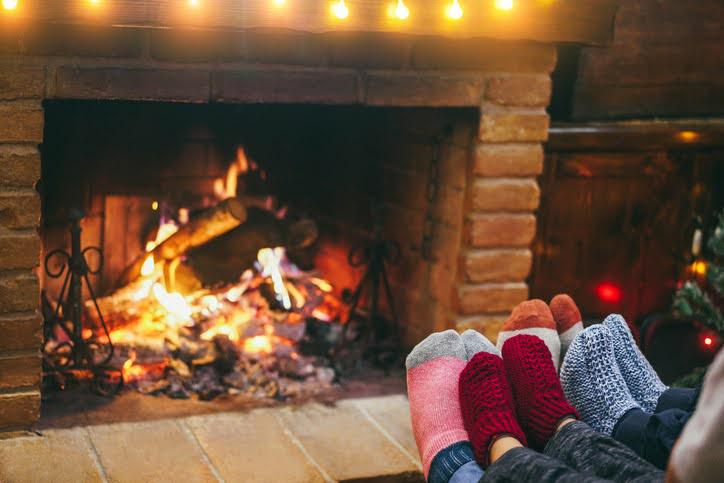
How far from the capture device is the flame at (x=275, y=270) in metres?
3.80

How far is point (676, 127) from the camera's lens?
12.8 feet

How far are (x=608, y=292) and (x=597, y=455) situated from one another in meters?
2.25

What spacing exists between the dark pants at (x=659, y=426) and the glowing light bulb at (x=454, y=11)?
1.37 metres

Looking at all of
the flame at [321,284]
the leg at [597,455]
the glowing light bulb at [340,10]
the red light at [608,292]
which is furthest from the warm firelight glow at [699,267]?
the leg at [597,455]

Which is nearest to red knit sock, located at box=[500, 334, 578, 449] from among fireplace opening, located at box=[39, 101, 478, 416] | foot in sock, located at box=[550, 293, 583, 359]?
foot in sock, located at box=[550, 293, 583, 359]

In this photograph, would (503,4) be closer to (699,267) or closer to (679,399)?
(679,399)

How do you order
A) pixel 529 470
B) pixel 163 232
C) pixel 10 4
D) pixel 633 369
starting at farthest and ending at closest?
pixel 163 232 → pixel 10 4 → pixel 633 369 → pixel 529 470

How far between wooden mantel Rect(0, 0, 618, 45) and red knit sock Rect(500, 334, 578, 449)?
1.18 m

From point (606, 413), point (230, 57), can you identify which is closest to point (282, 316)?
point (230, 57)

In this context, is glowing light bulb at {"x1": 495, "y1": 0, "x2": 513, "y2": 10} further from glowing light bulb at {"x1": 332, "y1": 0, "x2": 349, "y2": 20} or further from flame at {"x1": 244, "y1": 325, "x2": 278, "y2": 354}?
flame at {"x1": 244, "y1": 325, "x2": 278, "y2": 354}

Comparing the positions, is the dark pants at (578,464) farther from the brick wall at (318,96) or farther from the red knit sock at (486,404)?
the brick wall at (318,96)

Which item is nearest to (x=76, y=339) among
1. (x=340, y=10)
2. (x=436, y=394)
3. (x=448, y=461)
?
(x=340, y=10)

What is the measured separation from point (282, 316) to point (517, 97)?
1205mm

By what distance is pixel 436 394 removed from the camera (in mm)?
2123
